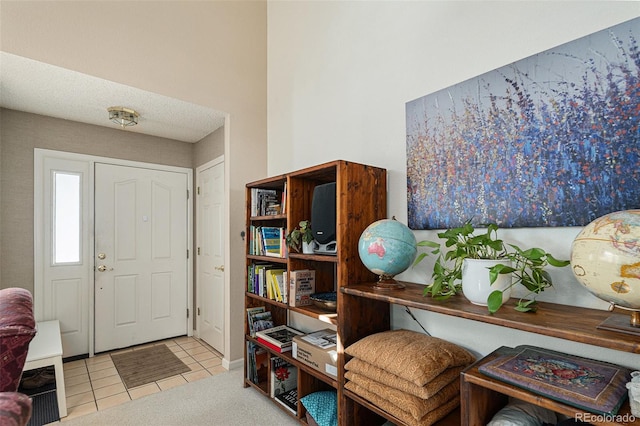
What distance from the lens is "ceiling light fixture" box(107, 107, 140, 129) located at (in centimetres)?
283

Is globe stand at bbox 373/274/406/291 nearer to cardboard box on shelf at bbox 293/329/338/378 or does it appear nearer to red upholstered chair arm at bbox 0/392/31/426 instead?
cardboard box on shelf at bbox 293/329/338/378

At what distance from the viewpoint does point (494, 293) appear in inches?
45.8

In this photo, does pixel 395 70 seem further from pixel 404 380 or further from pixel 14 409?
pixel 14 409

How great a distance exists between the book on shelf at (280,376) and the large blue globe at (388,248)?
107cm

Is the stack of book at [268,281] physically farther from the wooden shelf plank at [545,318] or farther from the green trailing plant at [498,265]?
the green trailing plant at [498,265]

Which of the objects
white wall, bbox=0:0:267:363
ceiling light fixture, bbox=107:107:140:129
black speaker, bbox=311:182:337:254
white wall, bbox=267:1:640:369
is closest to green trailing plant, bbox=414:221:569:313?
white wall, bbox=267:1:640:369

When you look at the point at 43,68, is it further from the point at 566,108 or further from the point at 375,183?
the point at 566,108

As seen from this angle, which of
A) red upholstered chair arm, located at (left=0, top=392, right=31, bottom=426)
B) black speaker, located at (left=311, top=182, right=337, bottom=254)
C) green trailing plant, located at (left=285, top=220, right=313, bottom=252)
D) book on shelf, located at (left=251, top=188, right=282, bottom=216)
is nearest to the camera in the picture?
red upholstered chair arm, located at (left=0, top=392, right=31, bottom=426)

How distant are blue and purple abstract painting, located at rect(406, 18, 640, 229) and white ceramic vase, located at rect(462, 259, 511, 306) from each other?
0.34 m

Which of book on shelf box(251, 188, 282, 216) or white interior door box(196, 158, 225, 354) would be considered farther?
white interior door box(196, 158, 225, 354)

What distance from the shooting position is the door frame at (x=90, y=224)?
115 inches

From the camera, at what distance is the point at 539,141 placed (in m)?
1.41

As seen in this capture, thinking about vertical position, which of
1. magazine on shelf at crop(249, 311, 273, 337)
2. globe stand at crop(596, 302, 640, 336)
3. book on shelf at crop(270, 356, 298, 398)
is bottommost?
book on shelf at crop(270, 356, 298, 398)

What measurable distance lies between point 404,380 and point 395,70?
1.73m
